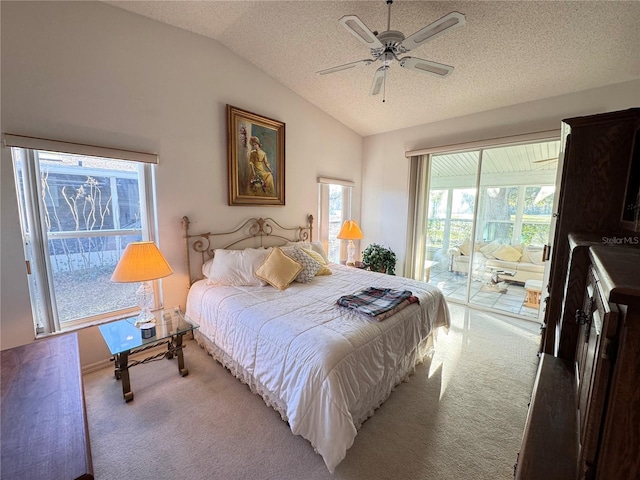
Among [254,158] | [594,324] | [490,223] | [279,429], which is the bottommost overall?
[279,429]

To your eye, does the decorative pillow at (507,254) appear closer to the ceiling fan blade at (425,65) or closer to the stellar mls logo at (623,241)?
the stellar mls logo at (623,241)

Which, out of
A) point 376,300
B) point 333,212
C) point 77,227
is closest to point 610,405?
point 376,300

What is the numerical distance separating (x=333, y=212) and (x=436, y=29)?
3.22m

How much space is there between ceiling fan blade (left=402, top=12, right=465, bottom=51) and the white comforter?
1921mm

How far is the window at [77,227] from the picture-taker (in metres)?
2.09

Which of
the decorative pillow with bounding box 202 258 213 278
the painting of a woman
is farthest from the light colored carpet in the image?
the painting of a woman

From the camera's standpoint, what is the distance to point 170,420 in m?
1.88

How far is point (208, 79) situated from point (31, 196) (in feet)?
6.36

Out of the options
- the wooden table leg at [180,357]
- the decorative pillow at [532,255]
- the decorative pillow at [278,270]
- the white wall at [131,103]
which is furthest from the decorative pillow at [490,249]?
the wooden table leg at [180,357]

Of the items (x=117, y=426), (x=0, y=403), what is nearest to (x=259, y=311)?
(x=117, y=426)

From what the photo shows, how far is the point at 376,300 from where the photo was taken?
2260 millimetres

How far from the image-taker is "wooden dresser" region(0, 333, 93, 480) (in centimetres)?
94

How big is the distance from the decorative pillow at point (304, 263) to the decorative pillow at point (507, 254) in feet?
8.92

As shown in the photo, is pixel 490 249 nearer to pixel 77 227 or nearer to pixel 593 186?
pixel 593 186
